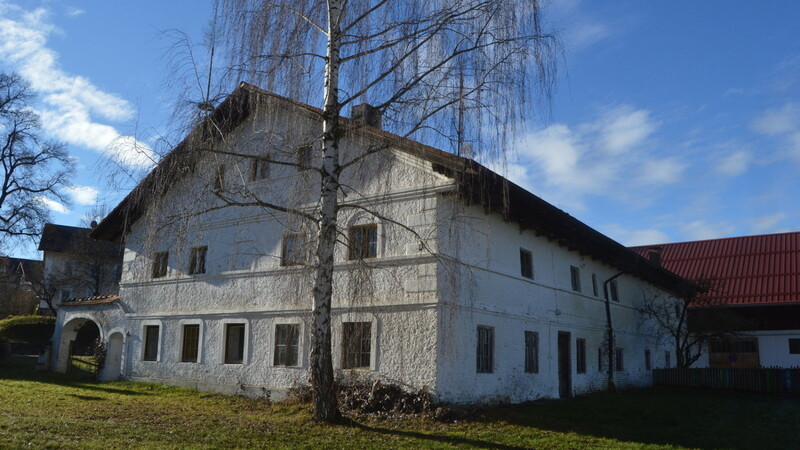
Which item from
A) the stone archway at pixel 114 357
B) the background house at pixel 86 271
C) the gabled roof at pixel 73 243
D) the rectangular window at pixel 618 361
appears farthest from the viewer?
the gabled roof at pixel 73 243

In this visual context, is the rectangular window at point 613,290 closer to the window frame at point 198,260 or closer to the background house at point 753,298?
the background house at point 753,298

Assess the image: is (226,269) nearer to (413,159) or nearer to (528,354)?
(413,159)

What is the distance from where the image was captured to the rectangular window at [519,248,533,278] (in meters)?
16.8

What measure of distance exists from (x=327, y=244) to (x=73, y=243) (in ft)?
145

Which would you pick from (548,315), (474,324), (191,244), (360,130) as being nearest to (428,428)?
(474,324)

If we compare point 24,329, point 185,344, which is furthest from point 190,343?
point 24,329

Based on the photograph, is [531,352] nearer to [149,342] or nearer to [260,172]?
[260,172]

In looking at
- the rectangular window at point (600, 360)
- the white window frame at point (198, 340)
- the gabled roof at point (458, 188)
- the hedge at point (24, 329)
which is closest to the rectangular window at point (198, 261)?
the white window frame at point (198, 340)

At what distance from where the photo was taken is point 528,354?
16469mm

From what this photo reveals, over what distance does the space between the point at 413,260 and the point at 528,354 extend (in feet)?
15.3

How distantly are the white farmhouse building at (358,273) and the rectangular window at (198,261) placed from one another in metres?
0.06

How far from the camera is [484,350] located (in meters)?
14.8

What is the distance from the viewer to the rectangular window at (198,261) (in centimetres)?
1881

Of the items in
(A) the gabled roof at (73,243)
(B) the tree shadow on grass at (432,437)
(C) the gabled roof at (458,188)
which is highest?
(A) the gabled roof at (73,243)
